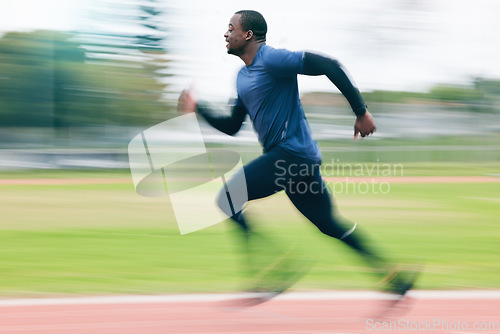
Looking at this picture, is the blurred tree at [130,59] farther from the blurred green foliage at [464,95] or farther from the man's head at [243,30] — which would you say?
the man's head at [243,30]

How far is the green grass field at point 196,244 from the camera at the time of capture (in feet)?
17.6

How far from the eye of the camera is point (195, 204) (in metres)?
11.5

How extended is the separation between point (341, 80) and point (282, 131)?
18.1 inches

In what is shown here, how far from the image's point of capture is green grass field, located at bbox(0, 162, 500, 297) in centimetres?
538

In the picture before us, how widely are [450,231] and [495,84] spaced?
2784cm

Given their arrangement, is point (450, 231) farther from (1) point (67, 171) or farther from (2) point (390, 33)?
(2) point (390, 33)

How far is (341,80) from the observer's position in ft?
12.1

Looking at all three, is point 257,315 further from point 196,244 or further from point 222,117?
point 196,244

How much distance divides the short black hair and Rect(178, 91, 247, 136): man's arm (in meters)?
0.46

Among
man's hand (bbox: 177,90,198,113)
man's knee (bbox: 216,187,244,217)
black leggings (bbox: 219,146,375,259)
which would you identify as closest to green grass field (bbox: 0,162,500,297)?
man's knee (bbox: 216,187,244,217)

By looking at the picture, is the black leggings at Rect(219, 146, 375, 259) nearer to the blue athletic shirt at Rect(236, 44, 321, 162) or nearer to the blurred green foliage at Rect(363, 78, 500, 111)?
the blue athletic shirt at Rect(236, 44, 321, 162)

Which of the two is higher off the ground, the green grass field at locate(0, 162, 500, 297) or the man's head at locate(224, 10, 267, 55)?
the man's head at locate(224, 10, 267, 55)

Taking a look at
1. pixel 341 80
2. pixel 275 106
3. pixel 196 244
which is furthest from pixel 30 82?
pixel 341 80

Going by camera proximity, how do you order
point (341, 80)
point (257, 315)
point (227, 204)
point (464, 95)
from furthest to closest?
1. point (464, 95)
2. point (257, 315)
3. point (227, 204)
4. point (341, 80)
